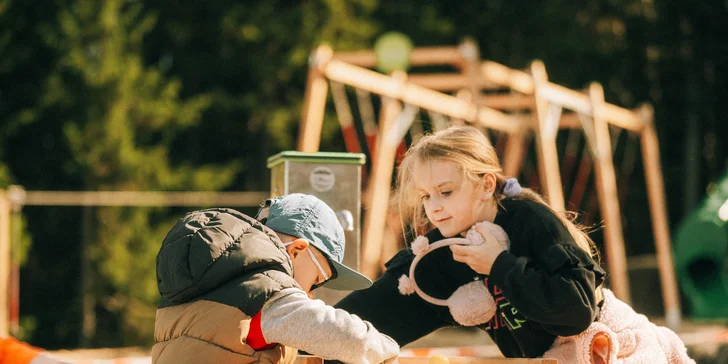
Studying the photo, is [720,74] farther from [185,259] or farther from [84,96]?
[185,259]

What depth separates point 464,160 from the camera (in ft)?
9.12

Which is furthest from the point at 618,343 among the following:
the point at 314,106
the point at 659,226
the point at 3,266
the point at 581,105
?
the point at 659,226

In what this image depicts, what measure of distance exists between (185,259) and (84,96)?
1145 cm

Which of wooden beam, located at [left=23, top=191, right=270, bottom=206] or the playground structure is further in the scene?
wooden beam, located at [left=23, top=191, right=270, bottom=206]

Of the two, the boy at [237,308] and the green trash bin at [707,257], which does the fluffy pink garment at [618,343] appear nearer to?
the boy at [237,308]

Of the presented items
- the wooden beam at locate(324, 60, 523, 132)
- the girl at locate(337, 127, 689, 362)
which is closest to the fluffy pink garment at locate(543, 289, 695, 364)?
the girl at locate(337, 127, 689, 362)

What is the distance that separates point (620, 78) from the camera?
18.0 metres

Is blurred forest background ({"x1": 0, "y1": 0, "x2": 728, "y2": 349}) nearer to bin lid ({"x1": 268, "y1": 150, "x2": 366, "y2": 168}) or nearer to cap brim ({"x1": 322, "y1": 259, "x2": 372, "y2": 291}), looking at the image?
bin lid ({"x1": 268, "y1": 150, "x2": 366, "y2": 168})

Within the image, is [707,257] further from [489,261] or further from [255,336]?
[255,336]

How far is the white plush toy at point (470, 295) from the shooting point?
2.72 meters

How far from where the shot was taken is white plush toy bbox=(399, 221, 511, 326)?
2.72 m

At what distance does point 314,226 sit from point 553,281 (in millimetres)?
699

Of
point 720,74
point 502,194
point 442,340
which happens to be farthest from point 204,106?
point 502,194

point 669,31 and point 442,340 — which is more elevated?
point 669,31
